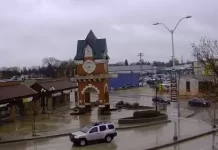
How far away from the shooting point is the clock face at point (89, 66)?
158 feet

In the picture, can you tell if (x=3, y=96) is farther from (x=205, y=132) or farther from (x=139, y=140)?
(x=205, y=132)

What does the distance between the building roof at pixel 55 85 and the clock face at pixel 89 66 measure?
300 inches

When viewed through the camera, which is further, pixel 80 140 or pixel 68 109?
pixel 68 109

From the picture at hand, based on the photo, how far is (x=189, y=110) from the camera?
4931 centimetres

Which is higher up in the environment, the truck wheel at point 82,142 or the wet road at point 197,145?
the truck wheel at point 82,142

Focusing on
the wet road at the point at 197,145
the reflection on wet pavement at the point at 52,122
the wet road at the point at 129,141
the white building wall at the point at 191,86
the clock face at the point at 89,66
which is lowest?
the wet road at the point at 197,145

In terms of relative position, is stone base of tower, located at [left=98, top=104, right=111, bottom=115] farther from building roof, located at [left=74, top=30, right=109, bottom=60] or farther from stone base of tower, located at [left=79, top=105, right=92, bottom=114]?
building roof, located at [left=74, top=30, right=109, bottom=60]

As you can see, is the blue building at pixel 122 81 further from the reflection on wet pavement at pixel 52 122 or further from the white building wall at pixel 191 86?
the reflection on wet pavement at pixel 52 122

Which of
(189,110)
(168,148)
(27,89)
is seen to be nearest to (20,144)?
(168,148)

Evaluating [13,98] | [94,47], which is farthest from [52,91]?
[13,98]

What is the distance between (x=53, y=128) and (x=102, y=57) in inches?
575

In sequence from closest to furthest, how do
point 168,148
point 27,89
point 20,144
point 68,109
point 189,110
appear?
point 168,148 → point 20,144 → point 27,89 → point 189,110 → point 68,109

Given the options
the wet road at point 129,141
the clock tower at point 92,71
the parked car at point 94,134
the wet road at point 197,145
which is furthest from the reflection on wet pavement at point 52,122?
the wet road at point 197,145

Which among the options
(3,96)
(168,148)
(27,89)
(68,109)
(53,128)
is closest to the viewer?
(168,148)
